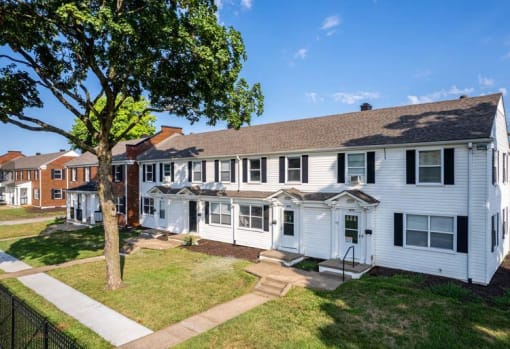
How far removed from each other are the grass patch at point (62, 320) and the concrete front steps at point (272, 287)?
17.3 feet

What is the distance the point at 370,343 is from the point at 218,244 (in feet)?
41.9

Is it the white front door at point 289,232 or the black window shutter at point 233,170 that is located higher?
the black window shutter at point 233,170

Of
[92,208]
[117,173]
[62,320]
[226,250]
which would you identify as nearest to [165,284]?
[62,320]

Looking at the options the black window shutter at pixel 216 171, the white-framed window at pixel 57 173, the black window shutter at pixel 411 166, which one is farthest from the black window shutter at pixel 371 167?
the white-framed window at pixel 57 173

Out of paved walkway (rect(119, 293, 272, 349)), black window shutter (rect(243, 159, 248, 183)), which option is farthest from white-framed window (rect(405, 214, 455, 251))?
black window shutter (rect(243, 159, 248, 183))

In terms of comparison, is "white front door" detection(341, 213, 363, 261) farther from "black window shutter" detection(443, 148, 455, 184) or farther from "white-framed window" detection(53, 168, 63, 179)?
"white-framed window" detection(53, 168, 63, 179)

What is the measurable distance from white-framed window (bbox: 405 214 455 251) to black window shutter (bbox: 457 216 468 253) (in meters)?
0.21

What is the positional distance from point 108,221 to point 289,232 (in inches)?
354

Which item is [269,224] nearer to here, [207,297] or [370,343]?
[207,297]

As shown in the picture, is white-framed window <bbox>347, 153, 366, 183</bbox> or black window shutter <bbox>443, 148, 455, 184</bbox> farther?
white-framed window <bbox>347, 153, 366, 183</bbox>

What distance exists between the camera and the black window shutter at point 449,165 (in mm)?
12273

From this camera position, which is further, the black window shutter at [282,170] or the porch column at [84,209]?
the porch column at [84,209]

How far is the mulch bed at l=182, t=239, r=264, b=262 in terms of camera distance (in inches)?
652

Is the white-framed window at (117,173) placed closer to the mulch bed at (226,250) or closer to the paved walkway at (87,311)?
the mulch bed at (226,250)
